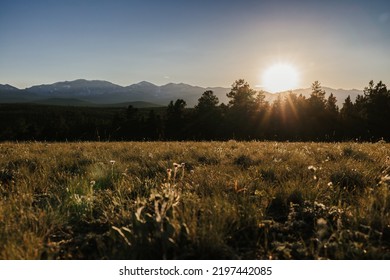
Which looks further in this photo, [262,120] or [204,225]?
[262,120]

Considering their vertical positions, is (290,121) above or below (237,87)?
below

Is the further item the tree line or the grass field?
the tree line

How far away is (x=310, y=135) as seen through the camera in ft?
197

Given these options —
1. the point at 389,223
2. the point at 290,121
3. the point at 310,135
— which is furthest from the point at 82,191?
the point at 290,121

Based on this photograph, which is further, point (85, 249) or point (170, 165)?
point (170, 165)

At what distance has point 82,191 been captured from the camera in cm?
488

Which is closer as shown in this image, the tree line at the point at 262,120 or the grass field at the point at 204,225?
the grass field at the point at 204,225

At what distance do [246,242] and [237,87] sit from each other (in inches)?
3184

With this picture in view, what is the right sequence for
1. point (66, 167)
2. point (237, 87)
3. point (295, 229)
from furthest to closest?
point (237, 87) < point (66, 167) < point (295, 229)
